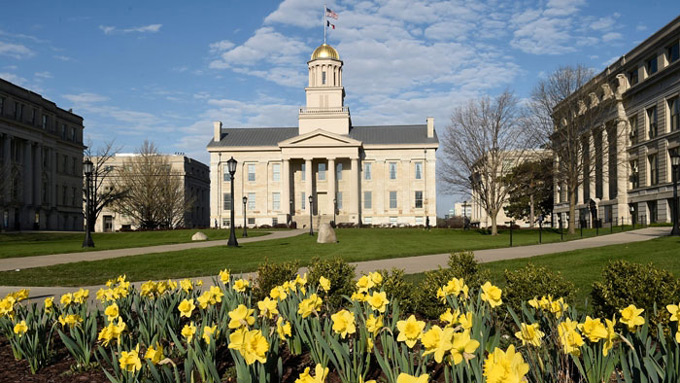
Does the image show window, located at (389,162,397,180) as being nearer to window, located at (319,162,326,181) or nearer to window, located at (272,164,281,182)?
window, located at (319,162,326,181)

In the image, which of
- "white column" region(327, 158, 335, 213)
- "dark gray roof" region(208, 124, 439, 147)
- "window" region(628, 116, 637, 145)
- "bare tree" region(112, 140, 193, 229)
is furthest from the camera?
"dark gray roof" region(208, 124, 439, 147)

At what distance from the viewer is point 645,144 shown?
155 ft

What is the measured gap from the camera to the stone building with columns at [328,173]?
79.4 metres

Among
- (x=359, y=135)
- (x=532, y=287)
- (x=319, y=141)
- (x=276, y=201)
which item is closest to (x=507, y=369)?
(x=532, y=287)

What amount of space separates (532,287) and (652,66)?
4947 centimetres

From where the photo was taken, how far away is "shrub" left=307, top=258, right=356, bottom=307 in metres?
8.05

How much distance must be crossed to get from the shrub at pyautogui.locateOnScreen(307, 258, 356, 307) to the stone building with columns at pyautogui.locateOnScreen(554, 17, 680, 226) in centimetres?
3899

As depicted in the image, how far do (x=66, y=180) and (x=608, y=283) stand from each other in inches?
3408

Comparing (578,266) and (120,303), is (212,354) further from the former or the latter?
(578,266)

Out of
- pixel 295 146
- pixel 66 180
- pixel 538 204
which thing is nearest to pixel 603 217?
pixel 538 204

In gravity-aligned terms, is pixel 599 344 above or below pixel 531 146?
below

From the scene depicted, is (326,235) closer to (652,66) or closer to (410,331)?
(410,331)

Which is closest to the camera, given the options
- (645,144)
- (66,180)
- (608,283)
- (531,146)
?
(608,283)

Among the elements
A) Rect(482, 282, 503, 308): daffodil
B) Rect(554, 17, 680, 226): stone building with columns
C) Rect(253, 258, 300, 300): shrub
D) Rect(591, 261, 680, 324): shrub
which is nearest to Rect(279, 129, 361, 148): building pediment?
Rect(554, 17, 680, 226): stone building with columns
